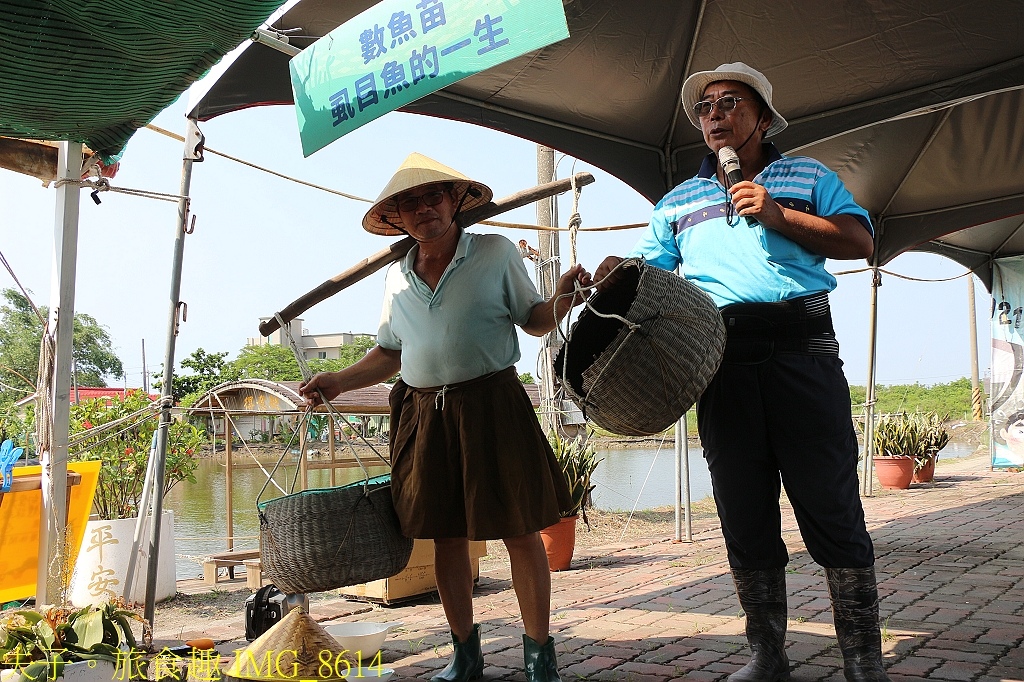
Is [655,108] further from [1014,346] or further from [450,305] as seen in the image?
[1014,346]

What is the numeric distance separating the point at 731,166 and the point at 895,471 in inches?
329

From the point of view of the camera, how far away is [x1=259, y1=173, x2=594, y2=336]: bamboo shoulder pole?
3111mm

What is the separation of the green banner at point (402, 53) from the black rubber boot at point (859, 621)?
64.6 inches

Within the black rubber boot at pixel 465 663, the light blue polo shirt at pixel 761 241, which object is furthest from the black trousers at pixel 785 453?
the black rubber boot at pixel 465 663

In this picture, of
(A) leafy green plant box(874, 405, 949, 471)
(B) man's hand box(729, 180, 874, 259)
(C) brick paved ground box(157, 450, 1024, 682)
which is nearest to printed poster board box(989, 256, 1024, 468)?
(A) leafy green plant box(874, 405, 949, 471)

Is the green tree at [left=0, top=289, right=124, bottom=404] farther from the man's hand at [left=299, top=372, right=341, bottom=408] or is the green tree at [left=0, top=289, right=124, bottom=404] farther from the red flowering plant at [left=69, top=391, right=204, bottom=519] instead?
the man's hand at [left=299, top=372, right=341, bottom=408]

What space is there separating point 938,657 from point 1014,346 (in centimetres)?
979

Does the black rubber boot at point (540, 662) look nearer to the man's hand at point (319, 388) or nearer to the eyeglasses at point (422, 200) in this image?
the man's hand at point (319, 388)

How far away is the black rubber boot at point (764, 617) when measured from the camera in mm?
2549

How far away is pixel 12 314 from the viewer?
1531 inches

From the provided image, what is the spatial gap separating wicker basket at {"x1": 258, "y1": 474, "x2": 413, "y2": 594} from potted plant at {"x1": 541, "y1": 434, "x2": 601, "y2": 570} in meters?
2.52

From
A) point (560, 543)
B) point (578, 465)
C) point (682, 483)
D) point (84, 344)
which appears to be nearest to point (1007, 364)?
point (682, 483)

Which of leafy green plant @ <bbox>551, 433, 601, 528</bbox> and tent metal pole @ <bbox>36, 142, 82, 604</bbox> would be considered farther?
leafy green plant @ <bbox>551, 433, 601, 528</bbox>

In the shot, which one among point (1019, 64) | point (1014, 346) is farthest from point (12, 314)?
point (1019, 64)
